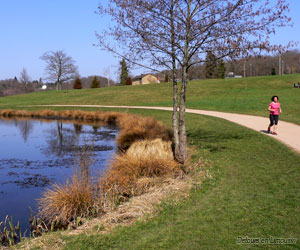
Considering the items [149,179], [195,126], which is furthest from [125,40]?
[195,126]

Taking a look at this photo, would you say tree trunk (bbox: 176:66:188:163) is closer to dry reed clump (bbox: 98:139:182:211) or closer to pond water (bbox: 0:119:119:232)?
dry reed clump (bbox: 98:139:182:211)

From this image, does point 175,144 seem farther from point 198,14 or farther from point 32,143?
point 32,143

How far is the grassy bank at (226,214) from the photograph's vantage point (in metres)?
4.71

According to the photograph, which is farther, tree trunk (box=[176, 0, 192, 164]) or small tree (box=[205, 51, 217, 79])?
small tree (box=[205, 51, 217, 79])

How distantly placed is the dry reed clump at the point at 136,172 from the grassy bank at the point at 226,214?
1.32m

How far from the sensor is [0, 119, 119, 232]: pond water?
8122 mm

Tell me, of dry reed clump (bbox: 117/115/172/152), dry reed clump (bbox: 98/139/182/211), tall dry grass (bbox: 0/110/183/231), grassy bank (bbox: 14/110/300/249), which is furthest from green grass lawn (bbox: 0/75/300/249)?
dry reed clump (bbox: 117/115/172/152)

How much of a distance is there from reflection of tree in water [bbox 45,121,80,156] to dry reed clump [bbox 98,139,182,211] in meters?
5.15

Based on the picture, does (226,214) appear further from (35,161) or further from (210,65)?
(35,161)

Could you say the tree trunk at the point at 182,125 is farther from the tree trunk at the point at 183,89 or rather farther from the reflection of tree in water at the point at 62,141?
the reflection of tree in water at the point at 62,141

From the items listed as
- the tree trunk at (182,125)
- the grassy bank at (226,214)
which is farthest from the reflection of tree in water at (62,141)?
the grassy bank at (226,214)

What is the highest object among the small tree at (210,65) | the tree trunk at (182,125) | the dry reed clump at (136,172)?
the small tree at (210,65)

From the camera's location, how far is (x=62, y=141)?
1702cm

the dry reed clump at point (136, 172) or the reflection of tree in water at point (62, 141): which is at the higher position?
the dry reed clump at point (136, 172)
